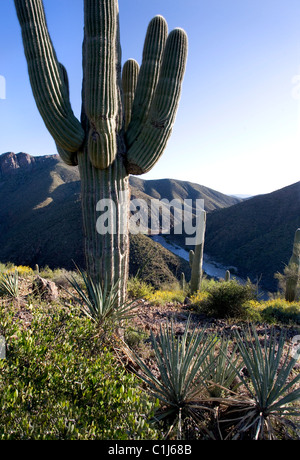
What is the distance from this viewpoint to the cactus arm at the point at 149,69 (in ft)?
14.5

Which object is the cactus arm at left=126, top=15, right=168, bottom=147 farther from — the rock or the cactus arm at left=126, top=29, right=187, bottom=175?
the rock

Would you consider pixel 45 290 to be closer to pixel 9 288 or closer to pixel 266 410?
pixel 9 288

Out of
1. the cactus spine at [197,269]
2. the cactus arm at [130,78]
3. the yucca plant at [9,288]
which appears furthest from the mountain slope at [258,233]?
the yucca plant at [9,288]

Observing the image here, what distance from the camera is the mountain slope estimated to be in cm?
3131

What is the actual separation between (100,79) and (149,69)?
1.06m

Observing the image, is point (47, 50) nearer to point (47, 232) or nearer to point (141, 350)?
point (141, 350)

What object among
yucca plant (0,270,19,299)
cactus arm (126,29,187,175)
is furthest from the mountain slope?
yucca plant (0,270,19,299)

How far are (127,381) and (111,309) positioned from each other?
4.85 ft

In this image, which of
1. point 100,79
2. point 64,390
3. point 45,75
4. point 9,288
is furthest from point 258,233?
point 64,390

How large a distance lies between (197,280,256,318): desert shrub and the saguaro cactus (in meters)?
3.24

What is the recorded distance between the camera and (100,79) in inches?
148

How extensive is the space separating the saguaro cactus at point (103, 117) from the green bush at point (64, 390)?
4.30ft

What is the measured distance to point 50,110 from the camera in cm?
388

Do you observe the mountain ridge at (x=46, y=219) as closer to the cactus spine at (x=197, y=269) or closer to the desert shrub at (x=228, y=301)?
the cactus spine at (x=197, y=269)
